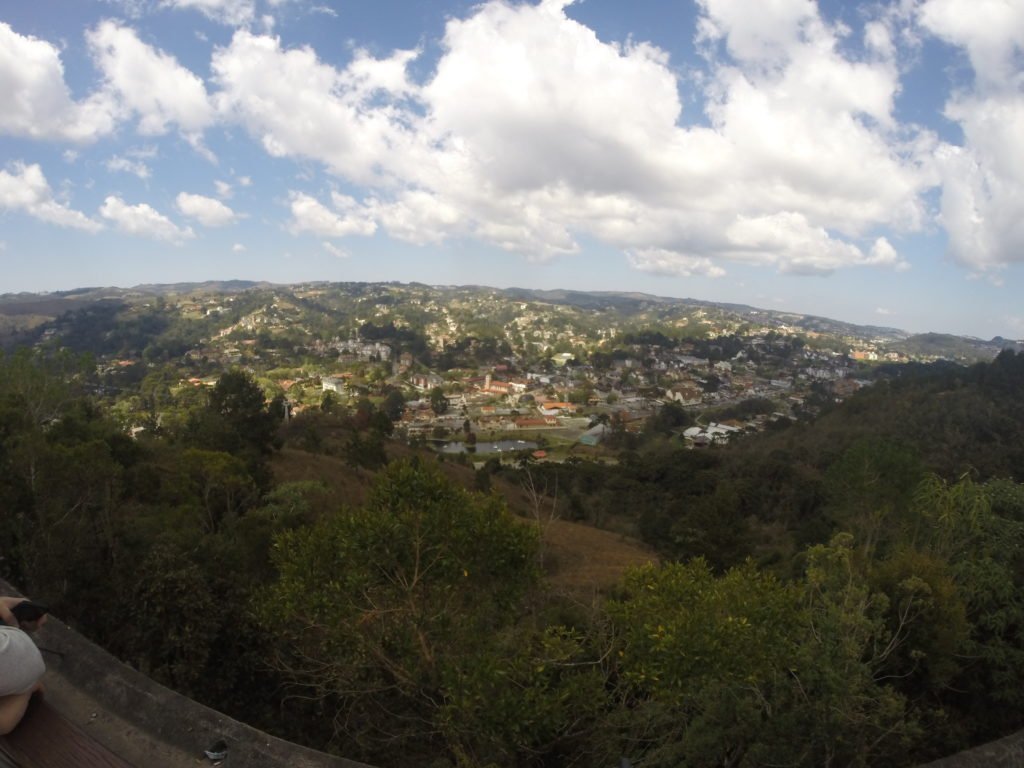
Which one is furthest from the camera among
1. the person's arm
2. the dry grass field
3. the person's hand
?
the dry grass field

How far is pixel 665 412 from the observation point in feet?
166

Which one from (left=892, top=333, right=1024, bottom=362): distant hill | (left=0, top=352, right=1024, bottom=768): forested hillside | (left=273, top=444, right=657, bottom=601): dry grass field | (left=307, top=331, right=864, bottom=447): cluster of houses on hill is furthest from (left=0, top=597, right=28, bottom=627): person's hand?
(left=892, top=333, right=1024, bottom=362): distant hill

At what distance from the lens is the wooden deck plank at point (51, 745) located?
1790mm

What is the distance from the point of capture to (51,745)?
183 cm

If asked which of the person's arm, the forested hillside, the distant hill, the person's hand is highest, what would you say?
the distant hill

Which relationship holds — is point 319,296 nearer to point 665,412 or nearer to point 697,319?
point 697,319

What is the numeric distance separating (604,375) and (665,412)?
86.7 feet

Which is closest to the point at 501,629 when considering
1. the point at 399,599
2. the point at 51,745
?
the point at 399,599

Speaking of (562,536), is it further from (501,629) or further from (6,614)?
(6,614)

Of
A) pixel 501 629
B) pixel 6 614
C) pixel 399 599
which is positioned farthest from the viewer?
pixel 501 629

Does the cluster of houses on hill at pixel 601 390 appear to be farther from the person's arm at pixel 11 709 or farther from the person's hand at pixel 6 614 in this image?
the person's arm at pixel 11 709

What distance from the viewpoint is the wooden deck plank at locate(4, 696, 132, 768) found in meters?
1.79

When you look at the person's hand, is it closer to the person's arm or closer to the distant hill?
the person's arm

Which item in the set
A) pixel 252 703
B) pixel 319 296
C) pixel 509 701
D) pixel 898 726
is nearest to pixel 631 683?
pixel 509 701
